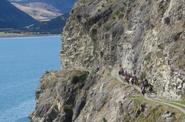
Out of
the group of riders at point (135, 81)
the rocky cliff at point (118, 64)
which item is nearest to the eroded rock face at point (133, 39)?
the rocky cliff at point (118, 64)

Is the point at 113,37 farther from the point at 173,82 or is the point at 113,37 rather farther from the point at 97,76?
the point at 173,82

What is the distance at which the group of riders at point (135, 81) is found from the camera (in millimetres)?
62156

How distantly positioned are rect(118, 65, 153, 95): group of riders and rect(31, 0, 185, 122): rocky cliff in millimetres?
487

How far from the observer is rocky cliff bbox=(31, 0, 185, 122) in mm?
57219

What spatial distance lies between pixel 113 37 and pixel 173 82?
27.1 meters

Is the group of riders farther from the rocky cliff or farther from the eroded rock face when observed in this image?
the eroded rock face

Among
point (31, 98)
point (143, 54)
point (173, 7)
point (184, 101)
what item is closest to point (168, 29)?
point (173, 7)

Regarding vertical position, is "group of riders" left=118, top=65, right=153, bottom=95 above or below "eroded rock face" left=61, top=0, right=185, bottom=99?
below

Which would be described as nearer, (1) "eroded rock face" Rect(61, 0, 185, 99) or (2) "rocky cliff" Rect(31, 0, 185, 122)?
(2) "rocky cliff" Rect(31, 0, 185, 122)

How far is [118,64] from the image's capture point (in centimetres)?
7906

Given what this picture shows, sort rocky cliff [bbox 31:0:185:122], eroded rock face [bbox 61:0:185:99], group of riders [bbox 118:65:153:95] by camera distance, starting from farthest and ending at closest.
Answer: group of riders [bbox 118:65:153:95]
eroded rock face [bbox 61:0:185:99]
rocky cliff [bbox 31:0:185:122]

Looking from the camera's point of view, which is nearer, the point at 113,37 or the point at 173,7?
the point at 173,7

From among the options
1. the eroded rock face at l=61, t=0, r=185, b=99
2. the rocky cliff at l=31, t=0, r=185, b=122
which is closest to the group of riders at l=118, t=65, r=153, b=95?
the rocky cliff at l=31, t=0, r=185, b=122

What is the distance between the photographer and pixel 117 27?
271 ft
